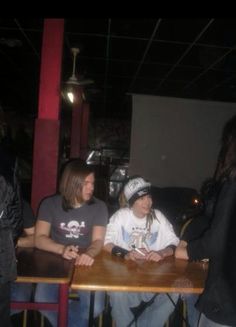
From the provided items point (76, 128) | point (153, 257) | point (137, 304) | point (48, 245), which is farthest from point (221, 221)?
point (76, 128)

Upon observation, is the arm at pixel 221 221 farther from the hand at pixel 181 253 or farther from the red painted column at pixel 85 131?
the red painted column at pixel 85 131

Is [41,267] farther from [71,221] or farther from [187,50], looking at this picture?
[187,50]

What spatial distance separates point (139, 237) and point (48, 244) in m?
0.73

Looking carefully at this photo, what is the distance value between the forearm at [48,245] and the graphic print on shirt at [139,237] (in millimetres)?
566

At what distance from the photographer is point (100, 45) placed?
5.54 metres

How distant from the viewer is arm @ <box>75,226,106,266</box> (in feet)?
8.21

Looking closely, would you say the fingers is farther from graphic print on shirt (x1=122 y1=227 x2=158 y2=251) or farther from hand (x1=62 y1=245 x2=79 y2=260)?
hand (x1=62 y1=245 x2=79 y2=260)

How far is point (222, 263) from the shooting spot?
1.60 meters

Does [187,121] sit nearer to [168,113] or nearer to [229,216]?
[168,113]

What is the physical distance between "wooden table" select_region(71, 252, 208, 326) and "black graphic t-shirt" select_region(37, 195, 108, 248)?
10.4 inches

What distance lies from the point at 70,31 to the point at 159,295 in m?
3.71

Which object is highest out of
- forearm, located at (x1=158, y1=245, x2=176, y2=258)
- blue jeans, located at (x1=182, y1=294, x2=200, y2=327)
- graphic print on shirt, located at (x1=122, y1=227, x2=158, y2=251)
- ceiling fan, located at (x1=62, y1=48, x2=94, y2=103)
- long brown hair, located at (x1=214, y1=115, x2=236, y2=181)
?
ceiling fan, located at (x1=62, y1=48, x2=94, y2=103)

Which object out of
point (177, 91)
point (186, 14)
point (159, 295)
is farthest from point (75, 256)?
point (177, 91)

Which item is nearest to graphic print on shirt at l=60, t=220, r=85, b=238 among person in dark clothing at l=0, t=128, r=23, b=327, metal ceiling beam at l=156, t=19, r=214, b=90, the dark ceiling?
person in dark clothing at l=0, t=128, r=23, b=327
